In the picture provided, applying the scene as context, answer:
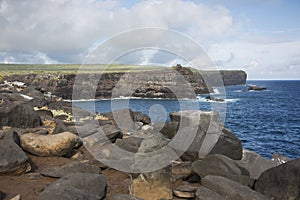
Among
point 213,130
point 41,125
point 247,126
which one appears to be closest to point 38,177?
point 213,130

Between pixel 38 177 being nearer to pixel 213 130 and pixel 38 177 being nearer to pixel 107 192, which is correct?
pixel 107 192

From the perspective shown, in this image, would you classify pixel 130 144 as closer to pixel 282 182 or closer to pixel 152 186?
pixel 152 186

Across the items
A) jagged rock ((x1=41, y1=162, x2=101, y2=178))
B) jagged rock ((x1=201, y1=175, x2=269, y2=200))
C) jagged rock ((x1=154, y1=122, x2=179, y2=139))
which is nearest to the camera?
jagged rock ((x1=201, y1=175, x2=269, y2=200))

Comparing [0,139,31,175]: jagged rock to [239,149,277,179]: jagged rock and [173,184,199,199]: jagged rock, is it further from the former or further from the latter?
[239,149,277,179]: jagged rock

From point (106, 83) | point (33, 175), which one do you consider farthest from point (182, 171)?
point (106, 83)

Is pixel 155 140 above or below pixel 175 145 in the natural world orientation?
above

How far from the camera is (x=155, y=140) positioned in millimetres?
9602

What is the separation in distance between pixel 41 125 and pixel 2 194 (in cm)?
977

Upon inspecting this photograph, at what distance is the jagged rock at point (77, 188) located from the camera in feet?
25.0

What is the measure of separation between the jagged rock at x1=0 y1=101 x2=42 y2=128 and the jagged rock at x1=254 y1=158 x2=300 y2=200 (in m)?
12.2

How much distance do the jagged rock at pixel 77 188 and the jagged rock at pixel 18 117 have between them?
910 cm

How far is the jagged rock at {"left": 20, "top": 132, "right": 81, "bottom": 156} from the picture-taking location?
38.4 feet

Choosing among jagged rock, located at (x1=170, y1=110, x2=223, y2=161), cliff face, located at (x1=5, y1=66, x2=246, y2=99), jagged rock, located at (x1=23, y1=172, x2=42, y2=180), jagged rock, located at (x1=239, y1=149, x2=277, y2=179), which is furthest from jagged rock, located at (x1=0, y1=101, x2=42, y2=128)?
cliff face, located at (x1=5, y1=66, x2=246, y2=99)

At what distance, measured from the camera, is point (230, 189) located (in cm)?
831
